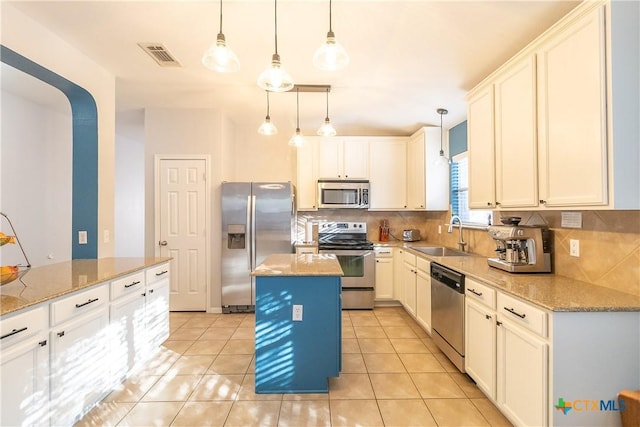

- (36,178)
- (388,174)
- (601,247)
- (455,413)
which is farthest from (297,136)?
(36,178)

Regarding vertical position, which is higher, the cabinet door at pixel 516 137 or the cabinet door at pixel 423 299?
the cabinet door at pixel 516 137

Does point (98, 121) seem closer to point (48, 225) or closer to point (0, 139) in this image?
point (0, 139)

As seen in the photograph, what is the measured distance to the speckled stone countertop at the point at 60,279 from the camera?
154 cm

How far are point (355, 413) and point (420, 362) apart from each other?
0.96 meters

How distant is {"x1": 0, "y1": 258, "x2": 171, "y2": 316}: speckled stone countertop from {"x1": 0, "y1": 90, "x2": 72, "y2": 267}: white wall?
163 cm

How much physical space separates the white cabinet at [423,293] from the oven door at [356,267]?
0.80 meters

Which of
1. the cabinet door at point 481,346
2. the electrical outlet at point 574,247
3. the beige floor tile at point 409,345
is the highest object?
the electrical outlet at point 574,247

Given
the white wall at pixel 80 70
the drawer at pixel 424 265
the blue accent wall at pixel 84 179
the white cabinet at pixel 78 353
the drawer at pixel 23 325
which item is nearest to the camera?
the drawer at pixel 23 325

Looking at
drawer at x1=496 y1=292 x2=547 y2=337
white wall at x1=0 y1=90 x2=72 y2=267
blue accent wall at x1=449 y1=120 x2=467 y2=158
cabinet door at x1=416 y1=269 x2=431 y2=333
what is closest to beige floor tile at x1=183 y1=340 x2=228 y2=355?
cabinet door at x1=416 y1=269 x2=431 y2=333

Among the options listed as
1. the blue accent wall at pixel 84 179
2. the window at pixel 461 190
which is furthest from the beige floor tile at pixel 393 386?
the blue accent wall at pixel 84 179

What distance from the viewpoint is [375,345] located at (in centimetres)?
303

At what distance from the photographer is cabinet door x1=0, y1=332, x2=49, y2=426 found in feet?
4.50

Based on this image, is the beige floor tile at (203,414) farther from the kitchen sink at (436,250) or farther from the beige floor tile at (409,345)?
the kitchen sink at (436,250)

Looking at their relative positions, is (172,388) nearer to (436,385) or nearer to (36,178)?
(436,385)
